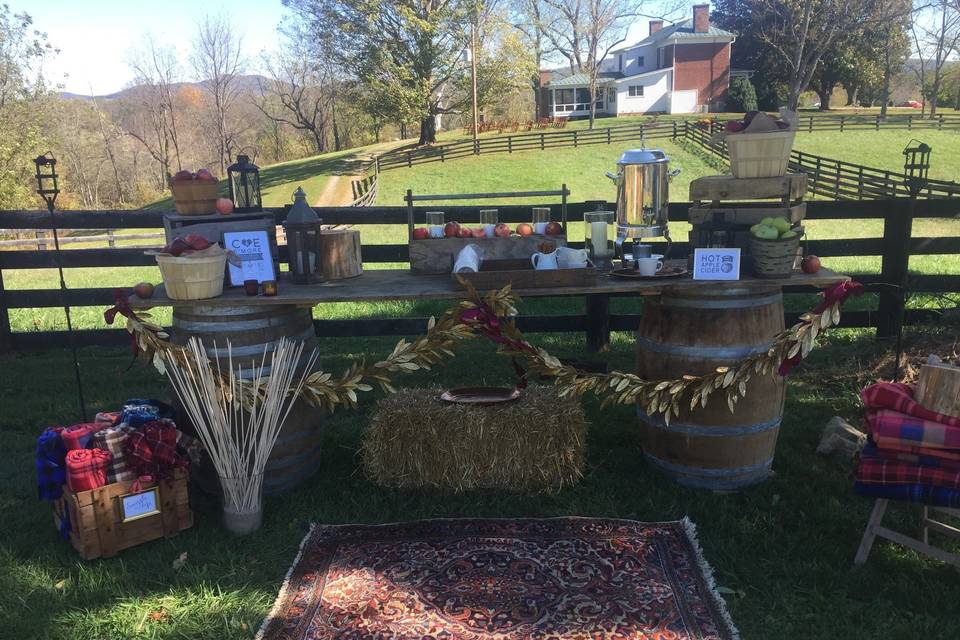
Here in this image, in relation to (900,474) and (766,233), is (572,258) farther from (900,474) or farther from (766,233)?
(900,474)

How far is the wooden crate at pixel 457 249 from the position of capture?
12.8 ft

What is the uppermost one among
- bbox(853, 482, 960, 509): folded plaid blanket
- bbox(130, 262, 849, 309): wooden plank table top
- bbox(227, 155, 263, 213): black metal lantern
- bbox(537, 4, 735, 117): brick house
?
bbox(537, 4, 735, 117): brick house

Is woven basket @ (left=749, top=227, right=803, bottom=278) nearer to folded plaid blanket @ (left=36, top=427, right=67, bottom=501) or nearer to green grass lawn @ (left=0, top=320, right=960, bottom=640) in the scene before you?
green grass lawn @ (left=0, top=320, right=960, bottom=640)

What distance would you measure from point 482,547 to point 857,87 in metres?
45.1

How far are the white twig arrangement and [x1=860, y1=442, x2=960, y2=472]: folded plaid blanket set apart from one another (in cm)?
268

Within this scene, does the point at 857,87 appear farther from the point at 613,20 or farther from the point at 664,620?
the point at 664,620

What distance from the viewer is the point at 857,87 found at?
131 ft

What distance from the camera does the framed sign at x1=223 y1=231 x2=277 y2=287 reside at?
3643 millimetres

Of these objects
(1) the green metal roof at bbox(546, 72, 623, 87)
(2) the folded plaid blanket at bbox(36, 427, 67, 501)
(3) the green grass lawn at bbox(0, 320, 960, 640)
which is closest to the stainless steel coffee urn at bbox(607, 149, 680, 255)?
(3) the green grass lawn at bbox(0, 320, 960, 640)

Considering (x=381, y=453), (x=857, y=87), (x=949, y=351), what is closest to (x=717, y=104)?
(x=857, y=87)

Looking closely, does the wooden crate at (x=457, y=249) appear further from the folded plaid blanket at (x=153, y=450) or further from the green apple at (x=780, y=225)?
the folded plaid blanket at (x=153, y=450)

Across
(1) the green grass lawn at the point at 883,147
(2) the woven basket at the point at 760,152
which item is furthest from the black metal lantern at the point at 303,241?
(1) the green grass lawn at the point at 883,147

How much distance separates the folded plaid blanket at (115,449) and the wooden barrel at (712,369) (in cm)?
265

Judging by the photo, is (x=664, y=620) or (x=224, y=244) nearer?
(x=664, y=620)
